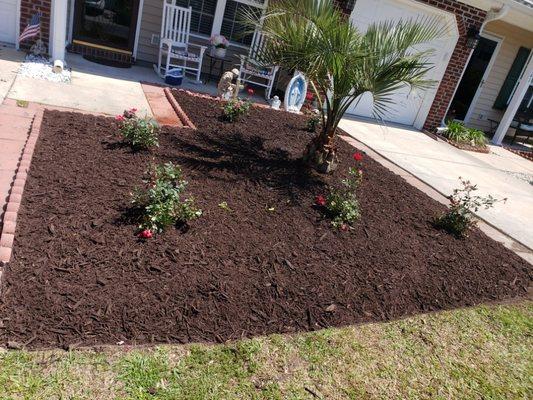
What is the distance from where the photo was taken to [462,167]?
8109mm

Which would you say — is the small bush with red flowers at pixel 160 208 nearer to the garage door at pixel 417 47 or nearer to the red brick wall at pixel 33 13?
the garage door at pixel 417 47

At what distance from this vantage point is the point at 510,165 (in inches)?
381

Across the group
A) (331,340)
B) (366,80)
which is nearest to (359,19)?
(366,80)

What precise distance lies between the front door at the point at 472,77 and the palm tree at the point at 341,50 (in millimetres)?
8652

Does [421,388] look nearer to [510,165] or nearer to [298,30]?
[298,30]

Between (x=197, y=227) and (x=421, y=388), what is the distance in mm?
1947

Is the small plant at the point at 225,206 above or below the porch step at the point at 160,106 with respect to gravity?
below

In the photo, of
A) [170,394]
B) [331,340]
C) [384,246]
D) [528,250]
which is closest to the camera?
[170,394]

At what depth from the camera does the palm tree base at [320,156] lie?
5086mm

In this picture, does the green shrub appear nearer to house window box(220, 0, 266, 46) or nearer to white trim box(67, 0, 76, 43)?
house window box(220, 0, 266, 46)

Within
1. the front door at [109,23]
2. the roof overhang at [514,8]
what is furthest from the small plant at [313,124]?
the roof overhang at [514,8]

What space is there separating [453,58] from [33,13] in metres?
8.77

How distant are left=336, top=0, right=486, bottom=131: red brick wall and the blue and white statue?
178cm

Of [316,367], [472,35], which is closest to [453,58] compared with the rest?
[472,35]
